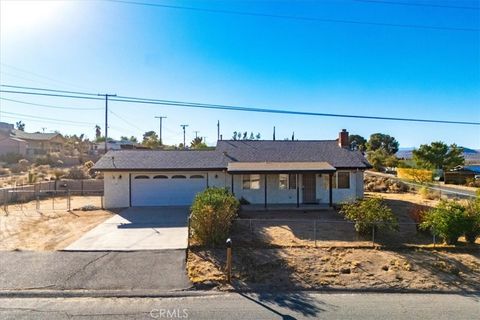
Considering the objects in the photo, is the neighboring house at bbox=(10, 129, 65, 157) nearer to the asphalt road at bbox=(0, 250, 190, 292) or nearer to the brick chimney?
the brick chimney

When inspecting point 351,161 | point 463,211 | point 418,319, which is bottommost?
point 418,319

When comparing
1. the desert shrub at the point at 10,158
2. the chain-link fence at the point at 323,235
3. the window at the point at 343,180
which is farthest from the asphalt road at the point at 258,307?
the desert shrub at the point at 10,158

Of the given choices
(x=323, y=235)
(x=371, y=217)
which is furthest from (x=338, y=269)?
(x=323, y=235)

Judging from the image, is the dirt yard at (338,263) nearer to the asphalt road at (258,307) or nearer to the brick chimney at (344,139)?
the asphalt road at (258,307)

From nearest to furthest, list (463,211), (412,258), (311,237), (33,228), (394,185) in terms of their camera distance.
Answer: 1. (412,258)
2. (463,211)
3. (311,237)
4. (33,228)
5. (394,185)

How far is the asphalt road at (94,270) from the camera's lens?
8.86 meters

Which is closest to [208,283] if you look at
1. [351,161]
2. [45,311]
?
[45,311]

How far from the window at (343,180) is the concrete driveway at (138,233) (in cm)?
946

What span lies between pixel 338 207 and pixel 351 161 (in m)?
3.49

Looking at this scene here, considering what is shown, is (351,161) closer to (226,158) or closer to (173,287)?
(226,158)

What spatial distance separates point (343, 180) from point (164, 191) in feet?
35.9

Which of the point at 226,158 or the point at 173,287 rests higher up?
the point at 226,158

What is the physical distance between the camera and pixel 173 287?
347 inches

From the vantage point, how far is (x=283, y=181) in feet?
69.5
